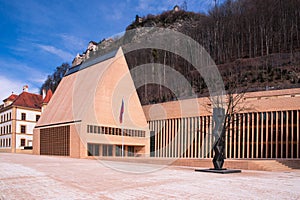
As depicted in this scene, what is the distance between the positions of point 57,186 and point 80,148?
1960 cm

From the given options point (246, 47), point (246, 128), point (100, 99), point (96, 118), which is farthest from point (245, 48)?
point (96, 118)

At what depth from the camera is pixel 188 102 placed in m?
31.6

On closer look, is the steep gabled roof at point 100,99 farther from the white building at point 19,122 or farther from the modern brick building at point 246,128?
the white building at point 19,122

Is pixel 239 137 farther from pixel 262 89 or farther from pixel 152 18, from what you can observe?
pixel 152 18

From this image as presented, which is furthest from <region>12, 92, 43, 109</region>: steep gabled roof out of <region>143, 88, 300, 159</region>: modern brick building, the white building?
<region>143, 88, 300, 159</region>: modern brick building

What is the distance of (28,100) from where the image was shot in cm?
5325

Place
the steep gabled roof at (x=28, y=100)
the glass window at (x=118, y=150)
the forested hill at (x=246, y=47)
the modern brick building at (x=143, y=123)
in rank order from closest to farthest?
the modern brick building at (x=143, y=123) → the glass window at (x=118, y=150) → the forested hill at (x=246, y=47) → the steep gabled roof at (x=28, y=100)

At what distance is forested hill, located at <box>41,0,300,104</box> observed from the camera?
41156mm

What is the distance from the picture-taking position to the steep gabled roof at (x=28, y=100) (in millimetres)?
51094

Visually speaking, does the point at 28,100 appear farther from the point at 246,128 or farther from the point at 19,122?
the point at 246,128

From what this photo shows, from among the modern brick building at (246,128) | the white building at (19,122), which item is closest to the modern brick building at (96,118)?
the modern brick building at (246,128)

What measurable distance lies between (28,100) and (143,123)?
1080 inches

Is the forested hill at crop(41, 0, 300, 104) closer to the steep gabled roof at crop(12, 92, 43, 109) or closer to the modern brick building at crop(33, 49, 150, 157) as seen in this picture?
the modern brick building at crop(33, 49, 150, 157)

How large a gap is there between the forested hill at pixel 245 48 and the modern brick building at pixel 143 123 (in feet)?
24.2
